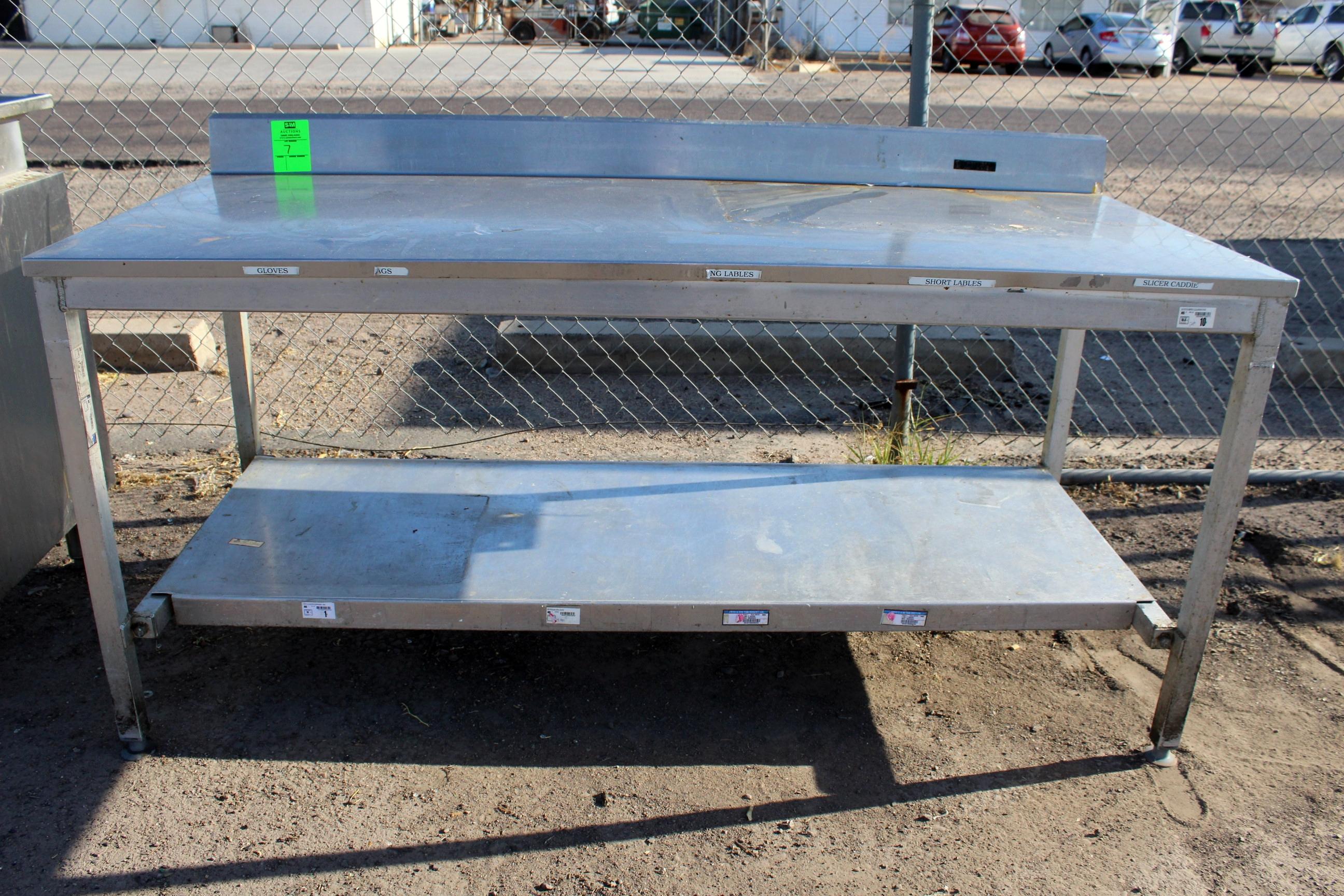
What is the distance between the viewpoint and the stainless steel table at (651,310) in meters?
1.86

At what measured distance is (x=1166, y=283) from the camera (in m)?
1.88

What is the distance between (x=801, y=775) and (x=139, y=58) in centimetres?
2077

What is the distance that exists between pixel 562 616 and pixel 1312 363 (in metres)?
3.93

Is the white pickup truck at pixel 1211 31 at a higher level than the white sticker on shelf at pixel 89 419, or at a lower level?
higher

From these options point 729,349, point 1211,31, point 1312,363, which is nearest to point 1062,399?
point 729,349

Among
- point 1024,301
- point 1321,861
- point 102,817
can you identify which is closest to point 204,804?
point 102,817

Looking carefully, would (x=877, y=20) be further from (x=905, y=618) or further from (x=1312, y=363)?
(x=905, y=618)

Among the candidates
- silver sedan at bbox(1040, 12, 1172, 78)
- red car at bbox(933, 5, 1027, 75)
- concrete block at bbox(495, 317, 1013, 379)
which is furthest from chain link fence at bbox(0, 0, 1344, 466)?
red car at bbox(933, 5, 1027, 75)

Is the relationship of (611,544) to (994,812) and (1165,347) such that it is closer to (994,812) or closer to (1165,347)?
(994,812)

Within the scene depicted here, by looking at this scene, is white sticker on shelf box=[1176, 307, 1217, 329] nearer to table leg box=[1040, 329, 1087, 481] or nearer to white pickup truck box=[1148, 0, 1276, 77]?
table leg box=[1040, 329, 1087, 481]

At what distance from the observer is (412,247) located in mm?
1900

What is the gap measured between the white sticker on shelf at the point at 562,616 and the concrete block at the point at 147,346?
2832 millimetres

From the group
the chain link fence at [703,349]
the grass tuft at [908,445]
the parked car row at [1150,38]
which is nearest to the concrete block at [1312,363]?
the chain link fence at [703,349]

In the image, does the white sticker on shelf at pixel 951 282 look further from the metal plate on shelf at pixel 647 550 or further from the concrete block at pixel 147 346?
the concrete block at pixel 147 346
